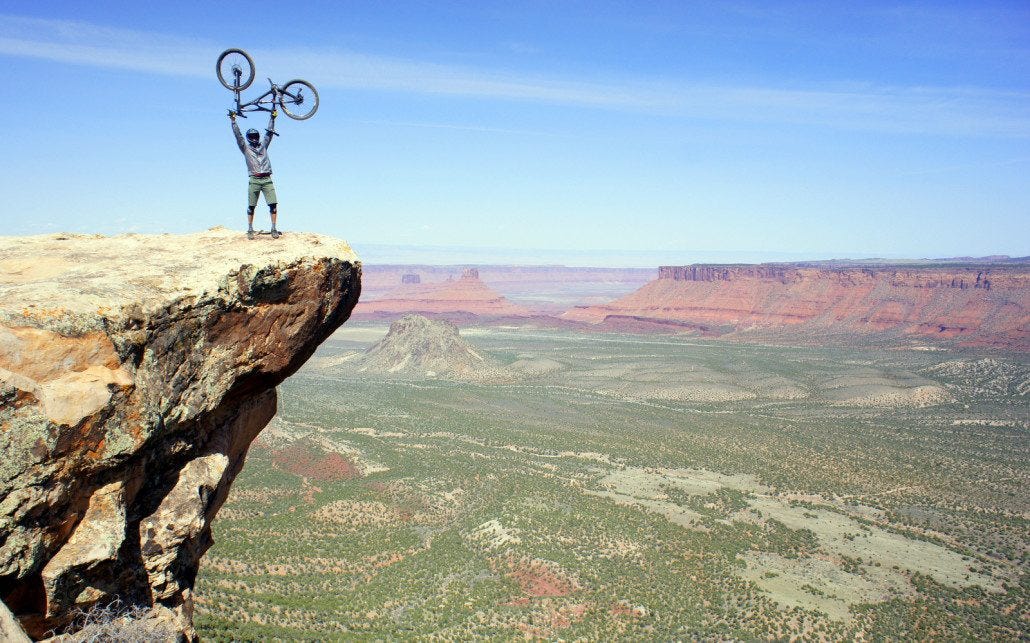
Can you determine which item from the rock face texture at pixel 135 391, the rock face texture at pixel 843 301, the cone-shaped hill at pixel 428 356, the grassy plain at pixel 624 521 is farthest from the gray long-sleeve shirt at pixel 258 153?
the rock face texture at pixel 843 301

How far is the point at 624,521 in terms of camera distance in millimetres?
32594

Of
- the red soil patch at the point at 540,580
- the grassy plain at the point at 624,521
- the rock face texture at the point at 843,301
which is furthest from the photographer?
the rock face texture at the point at 843,301

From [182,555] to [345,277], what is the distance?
4.56m

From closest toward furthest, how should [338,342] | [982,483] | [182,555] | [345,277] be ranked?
[182,555] < [345,277] < [982,483] < [338,342]

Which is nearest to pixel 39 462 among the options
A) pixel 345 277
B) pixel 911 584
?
pixel 345 277

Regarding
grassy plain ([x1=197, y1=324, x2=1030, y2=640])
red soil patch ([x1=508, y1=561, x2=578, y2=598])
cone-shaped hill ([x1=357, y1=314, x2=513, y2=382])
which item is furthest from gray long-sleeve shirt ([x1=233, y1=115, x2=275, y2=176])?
cone-shaped hill ([x1=357, y1=314, x2=513, y2=382])

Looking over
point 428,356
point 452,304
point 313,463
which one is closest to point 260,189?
point 313,463

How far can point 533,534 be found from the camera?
30047 mm

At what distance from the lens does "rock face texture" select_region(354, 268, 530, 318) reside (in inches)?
6831

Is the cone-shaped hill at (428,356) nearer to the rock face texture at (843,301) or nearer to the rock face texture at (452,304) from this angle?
the rock face texture at (843,301)

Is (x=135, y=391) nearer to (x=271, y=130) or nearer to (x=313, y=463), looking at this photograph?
(x=271, y=130)

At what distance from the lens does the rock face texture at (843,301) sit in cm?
11294

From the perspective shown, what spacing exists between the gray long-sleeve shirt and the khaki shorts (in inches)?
4.6

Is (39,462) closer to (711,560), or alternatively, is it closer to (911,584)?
(711,560)
